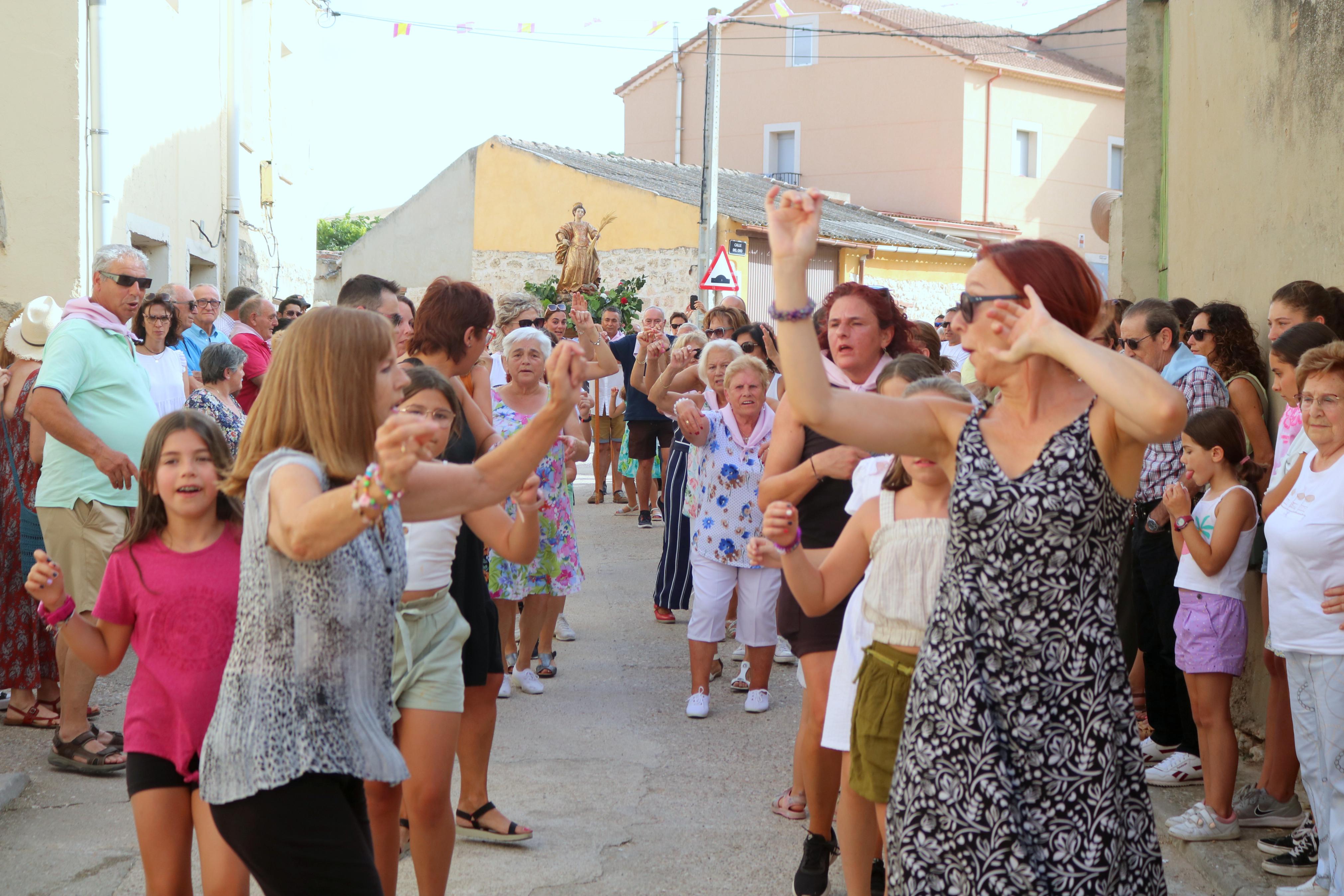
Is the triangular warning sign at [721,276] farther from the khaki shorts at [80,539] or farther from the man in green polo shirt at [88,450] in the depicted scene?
the khaki shorts at [80,539]

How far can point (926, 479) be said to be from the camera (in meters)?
3.27

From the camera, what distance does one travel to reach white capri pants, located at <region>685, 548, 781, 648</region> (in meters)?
6.48

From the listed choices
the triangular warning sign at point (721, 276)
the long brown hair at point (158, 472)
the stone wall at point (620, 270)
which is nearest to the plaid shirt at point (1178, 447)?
the long brown hair at point (158, 472)

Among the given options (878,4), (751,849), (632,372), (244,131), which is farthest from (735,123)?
(751,849)

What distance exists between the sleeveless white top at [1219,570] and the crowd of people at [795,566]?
20 millimetres

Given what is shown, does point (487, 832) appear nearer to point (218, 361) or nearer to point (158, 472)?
point (158, 472)

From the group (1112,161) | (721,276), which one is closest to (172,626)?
(721,276)

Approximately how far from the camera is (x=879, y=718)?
318 centimetres

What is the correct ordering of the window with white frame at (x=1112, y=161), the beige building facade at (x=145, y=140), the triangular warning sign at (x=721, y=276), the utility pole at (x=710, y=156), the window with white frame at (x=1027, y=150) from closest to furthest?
the beige building facade at (x=145, y=140)
the triangular warning sign at (x=721, y=276)
the utility pole at (x=710, y=156)
the window with white frame at (x=1027, y=150)
the window with white frame at (x=1112, y=161)

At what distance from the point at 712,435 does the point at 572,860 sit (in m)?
2.76

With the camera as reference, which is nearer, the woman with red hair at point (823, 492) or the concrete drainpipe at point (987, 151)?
the woman with red hair at point (823, 492)

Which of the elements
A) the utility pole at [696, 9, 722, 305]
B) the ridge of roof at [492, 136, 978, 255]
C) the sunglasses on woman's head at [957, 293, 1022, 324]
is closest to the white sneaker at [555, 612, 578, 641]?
the sunglasses on woman's head at [957, 293, 1022, 324]

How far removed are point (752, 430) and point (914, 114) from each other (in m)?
30.9

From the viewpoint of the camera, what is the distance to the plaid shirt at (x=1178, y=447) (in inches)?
215
